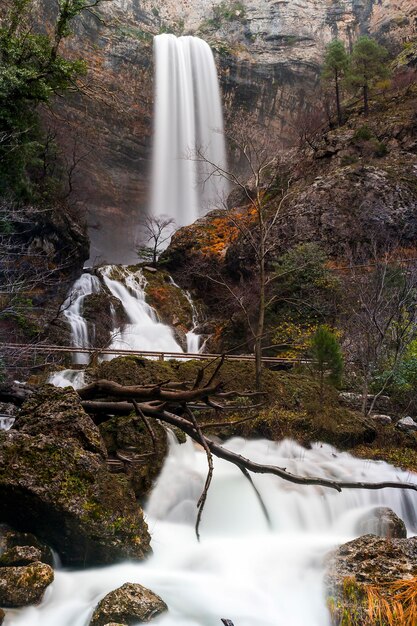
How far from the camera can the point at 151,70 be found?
4372cm

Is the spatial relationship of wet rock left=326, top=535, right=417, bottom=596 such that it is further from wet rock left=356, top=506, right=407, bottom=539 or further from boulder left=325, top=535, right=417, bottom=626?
wet rock left=356, top=506, right=407, bottom=539

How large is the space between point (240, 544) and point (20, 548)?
2.87 meters

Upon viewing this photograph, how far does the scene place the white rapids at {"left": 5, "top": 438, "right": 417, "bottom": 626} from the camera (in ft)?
14.2

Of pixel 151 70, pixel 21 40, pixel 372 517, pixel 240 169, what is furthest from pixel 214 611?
pixel 151 70

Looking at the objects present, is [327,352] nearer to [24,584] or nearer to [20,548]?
[20,548]

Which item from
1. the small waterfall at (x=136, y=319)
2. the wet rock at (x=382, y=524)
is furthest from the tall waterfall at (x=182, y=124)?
the wet rock at (x=382, y=524)

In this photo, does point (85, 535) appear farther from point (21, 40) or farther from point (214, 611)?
point (21, 40)

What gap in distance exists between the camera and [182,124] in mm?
43969

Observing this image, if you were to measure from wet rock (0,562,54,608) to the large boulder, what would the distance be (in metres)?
0.50

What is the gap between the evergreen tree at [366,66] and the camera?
2816 centimetres

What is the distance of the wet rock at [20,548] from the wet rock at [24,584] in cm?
14

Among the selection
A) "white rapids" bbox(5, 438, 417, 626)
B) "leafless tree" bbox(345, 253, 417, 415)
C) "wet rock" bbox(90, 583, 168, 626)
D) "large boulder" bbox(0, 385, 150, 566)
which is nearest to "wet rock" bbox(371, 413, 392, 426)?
"leafless tree" bbox(345, 253, 417, 415)

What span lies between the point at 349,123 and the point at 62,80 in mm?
19621

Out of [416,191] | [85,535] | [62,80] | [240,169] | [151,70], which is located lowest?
[85,535]
